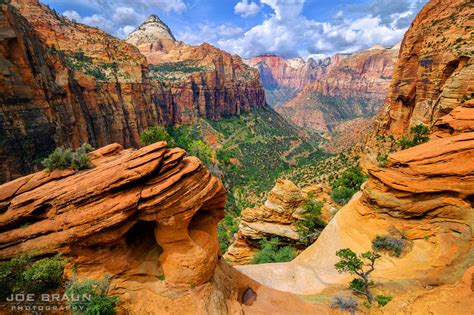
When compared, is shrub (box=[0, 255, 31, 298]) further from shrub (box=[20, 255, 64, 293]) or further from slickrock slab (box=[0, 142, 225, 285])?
slickrock slab (box=[0, 142, 225, 285])

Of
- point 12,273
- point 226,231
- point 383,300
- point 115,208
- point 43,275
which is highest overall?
point 115,208

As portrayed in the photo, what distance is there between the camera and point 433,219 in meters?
20.9

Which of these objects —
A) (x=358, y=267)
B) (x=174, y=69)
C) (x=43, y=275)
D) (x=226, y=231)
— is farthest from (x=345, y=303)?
(x=174, y=69)

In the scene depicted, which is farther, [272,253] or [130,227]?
[272,253]

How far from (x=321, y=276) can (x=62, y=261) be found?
20.8 metres

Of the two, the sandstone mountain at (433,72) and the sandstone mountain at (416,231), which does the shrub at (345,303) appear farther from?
the sandstone mountain at (433,72)

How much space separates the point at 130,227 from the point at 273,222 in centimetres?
2323

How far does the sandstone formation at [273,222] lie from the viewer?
32.3 metres

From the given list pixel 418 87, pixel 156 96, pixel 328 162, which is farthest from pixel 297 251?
pixel 156 96

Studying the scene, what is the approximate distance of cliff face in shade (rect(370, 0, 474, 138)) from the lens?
34.6 m

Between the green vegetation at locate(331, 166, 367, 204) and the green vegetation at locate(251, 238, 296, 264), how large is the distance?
538 inches

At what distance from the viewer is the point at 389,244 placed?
21578 millimetres

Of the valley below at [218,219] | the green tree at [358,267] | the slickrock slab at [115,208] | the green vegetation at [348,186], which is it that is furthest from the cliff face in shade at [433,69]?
the slickrock slab at [115,208]

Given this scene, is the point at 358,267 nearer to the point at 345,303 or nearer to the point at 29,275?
the point at 345,303
